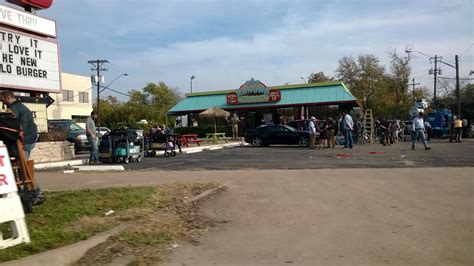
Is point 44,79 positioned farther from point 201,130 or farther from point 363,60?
point 363,60

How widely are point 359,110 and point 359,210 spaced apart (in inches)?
1317

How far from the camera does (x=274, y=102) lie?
3953cm

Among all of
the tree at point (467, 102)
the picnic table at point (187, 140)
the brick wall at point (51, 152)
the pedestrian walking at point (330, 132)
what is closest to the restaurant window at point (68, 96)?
the picnic table at point (187, 140)

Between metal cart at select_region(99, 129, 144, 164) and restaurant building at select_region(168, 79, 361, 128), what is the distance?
21.7 meters

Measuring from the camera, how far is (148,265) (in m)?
5.15

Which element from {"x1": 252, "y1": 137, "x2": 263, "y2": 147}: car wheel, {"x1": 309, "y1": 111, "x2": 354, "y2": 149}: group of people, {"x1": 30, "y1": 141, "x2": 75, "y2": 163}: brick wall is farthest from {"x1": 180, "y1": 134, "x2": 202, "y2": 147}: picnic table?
{"x1": 30, "y1": 141, "x2": 75, "y2": 163}: brick wall

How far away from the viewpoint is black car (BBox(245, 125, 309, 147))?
25.9m

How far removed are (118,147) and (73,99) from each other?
66.6 metres

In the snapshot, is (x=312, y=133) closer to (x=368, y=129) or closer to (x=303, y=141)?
(x=303, y=141)

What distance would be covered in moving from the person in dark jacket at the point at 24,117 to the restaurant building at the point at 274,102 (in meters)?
29.4

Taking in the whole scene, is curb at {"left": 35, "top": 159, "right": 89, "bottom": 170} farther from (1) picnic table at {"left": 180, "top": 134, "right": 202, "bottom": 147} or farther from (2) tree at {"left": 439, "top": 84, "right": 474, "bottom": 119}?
(2) tree at {"left": 439, "top": 84, "right": 474, "bottom": 119}

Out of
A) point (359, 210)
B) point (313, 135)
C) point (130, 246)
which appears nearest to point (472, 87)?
point (313, 135)

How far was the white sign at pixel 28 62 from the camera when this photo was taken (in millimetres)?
14406

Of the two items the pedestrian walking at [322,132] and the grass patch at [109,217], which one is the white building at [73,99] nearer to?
the pedestrian walking at [322,132]
